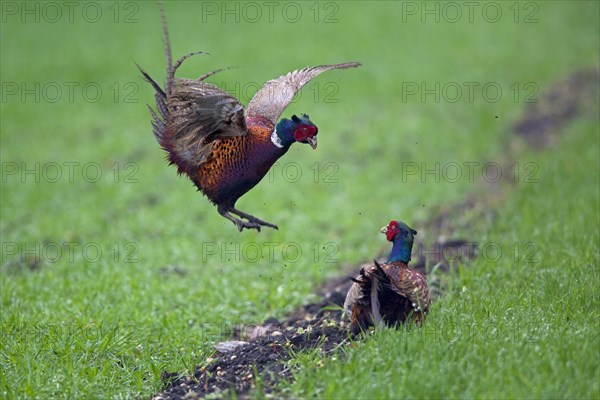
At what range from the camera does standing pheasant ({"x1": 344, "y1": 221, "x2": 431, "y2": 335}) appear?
4695mm

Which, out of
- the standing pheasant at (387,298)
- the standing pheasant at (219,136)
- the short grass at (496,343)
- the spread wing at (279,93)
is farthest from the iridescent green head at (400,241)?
the spread wing at (279,93)

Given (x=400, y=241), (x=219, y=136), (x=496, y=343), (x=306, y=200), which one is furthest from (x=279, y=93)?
(x=306, y=200)

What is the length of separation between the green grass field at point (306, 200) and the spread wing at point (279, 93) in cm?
167

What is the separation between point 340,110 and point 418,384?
9.47 meters

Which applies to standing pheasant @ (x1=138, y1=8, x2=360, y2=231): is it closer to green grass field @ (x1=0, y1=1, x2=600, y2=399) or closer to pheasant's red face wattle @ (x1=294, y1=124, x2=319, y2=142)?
pheasant's red face wattle @ (x1=294, y1=124, x2=319, y2=142)

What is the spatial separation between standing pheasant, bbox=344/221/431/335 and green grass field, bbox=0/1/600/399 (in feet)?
0.63

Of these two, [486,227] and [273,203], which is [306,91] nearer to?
[273,203]

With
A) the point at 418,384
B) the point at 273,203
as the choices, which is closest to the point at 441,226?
the point at 273,203

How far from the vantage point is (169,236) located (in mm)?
8898

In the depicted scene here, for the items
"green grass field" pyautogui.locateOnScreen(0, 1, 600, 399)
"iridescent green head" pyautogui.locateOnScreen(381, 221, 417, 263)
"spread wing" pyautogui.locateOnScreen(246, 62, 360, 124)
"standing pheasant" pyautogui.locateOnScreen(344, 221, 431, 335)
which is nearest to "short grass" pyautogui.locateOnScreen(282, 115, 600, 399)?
"green grass field" pyautogui.locateOnScreen(0, 1, 600, 399)

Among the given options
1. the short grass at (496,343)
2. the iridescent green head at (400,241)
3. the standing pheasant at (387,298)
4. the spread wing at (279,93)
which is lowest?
the short grass at (496,343)

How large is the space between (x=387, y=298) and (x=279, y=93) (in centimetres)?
178

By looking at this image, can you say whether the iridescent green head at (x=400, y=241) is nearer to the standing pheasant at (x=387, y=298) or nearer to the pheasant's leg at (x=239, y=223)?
the standing pheasant at (x=387, y=298)

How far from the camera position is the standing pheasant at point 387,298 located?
470 cm
